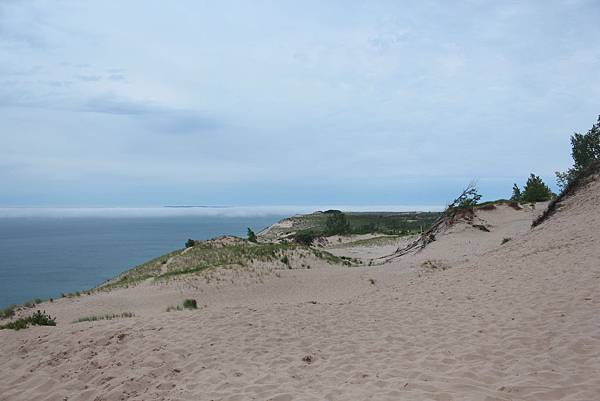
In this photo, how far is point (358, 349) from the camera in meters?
7.71

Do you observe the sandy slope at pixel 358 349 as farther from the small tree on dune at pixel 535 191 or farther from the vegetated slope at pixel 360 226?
the vegetated slope at pixel 360 226

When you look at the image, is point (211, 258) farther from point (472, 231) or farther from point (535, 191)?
point (535, 191)

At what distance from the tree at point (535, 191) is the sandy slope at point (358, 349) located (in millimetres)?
32263

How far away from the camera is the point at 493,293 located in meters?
10.8

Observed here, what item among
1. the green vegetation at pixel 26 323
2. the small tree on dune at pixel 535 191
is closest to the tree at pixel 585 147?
the small tree on dune at pixel 535 191

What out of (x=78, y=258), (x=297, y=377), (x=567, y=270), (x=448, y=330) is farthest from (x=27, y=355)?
(x=78, y=258)

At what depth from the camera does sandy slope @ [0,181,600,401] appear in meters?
5.72

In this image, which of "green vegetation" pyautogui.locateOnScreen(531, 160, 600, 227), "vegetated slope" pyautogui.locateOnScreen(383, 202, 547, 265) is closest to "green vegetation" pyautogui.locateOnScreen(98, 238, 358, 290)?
"vegetated slope" pyautogui.locateOnScreen(383, 202, 547, 265)

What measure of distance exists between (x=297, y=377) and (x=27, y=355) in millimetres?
5601

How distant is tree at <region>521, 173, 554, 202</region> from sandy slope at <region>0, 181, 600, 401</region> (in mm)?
32263

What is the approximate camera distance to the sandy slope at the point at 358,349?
18.8ft

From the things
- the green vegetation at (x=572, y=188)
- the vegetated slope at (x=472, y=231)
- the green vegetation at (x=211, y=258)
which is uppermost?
the green vegetation at (x=572, y=188)

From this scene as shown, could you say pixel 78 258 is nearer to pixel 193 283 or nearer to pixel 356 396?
pixel 193 283

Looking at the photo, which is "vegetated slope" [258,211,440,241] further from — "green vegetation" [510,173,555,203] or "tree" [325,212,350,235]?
"green vegetation" [510,173,555,203]
